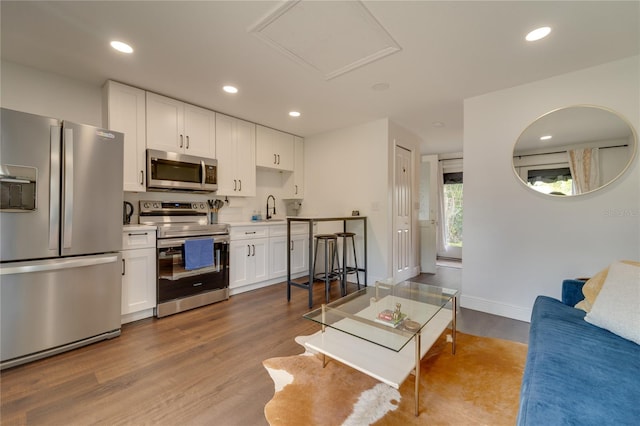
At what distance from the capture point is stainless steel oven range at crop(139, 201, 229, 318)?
2.77 m

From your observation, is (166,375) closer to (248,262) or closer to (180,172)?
(248,262)

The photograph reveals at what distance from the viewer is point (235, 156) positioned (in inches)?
146

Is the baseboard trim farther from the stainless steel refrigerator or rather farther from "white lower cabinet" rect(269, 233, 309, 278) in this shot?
the stainless steel refrigerator

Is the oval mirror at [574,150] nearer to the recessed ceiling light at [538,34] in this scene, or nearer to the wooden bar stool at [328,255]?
the recessed ceiling light at [538,34]

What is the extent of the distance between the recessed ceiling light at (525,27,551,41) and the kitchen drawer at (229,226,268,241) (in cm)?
335

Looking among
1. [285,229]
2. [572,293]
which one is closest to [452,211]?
[285,229]

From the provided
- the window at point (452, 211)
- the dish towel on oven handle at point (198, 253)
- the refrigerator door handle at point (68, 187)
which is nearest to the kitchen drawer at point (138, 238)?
the dish towel on oven handle at point (198, 253)

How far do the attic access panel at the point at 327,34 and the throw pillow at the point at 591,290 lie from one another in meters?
2.19

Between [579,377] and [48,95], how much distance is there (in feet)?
14.6

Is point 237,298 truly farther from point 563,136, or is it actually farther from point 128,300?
point 563,136

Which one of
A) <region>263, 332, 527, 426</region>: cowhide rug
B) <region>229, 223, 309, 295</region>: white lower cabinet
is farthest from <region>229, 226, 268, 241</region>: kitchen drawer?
<region>263, 332, 527, 426</region>: cowhide rug

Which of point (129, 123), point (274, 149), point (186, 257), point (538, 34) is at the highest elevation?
point (538, 34)

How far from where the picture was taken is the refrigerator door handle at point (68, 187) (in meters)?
2.07

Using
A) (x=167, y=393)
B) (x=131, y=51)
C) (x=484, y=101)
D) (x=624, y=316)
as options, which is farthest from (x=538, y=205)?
(x=131, y=51)
